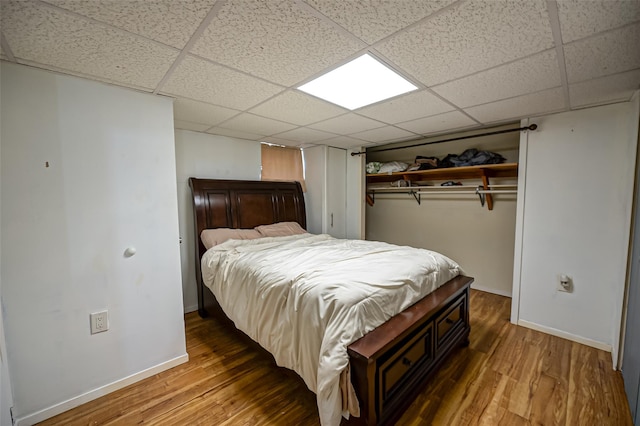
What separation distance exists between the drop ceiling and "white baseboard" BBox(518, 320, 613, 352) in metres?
2.04

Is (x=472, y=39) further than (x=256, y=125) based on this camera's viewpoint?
No

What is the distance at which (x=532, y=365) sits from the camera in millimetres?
2041

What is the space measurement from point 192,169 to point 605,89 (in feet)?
12.3

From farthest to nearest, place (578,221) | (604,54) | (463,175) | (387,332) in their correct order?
(463,175)
(578,221)
(387,332)
(604,54)

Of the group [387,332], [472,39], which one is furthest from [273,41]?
[387,332]

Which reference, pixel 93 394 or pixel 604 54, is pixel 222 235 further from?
pixel 604 54

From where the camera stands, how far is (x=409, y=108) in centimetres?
225

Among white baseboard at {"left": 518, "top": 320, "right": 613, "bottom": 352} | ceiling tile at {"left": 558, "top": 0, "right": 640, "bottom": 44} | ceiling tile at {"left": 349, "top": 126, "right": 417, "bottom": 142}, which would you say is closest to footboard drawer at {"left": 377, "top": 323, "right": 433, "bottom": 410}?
white baseboard at {"left": 518, "top": 320, "right": 613, "bottom": 352}

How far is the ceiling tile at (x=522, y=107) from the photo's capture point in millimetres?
1962

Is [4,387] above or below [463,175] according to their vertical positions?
below

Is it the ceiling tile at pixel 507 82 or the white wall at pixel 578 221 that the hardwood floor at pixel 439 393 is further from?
the ceiling tile at pixel 507 82

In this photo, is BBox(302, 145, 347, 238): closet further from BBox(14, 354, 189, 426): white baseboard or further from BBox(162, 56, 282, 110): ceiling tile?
BBox(14, 354, 189, 426): white baseboard

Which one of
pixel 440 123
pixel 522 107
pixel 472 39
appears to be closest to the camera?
pixel 472 39

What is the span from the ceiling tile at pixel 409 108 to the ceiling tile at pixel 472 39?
1.38 ft
